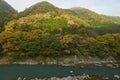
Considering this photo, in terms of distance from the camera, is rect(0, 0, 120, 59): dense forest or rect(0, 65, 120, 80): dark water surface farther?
rect(0, 0, 120, 59): dense forest

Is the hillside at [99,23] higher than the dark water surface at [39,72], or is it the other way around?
the hillside at [99,23]

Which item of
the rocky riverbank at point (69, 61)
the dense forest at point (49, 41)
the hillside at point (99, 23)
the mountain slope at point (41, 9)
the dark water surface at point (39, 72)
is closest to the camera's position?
the dark water surface at point (39, 72)

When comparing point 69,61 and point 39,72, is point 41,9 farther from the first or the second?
point 39,72

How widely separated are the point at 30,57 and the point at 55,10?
52760mm

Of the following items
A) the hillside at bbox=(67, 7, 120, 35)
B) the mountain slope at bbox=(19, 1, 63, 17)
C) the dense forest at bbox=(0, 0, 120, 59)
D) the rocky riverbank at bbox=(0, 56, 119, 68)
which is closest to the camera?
the rocky riverbank at bbox=(0, 56, 119, 68)

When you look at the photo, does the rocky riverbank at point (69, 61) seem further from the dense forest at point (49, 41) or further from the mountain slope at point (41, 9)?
the mountain slope at point (41, 9)

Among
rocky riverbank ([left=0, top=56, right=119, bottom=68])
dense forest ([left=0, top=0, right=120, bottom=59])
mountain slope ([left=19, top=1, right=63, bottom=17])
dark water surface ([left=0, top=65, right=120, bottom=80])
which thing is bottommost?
rocky riverbank ([left=0, top=56, right=119, bottom=68])

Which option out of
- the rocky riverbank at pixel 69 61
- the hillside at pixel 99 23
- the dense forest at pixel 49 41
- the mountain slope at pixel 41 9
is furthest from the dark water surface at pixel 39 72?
the mountain slope at pixel 41 9

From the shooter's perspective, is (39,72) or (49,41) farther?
(49,41)

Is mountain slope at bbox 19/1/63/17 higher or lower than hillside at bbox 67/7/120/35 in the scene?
higher

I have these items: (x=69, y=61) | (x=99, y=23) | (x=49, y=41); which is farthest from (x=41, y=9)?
(x=69, y=61)

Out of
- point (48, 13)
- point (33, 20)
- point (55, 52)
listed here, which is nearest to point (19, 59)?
point (55, 52)

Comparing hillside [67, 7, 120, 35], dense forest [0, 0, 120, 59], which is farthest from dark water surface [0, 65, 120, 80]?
hillside [67, 7, 120, 35]

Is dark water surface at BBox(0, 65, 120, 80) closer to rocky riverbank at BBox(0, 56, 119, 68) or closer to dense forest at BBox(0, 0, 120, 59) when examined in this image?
rocky riverbank at BBox(0, 56, 119, 68)
